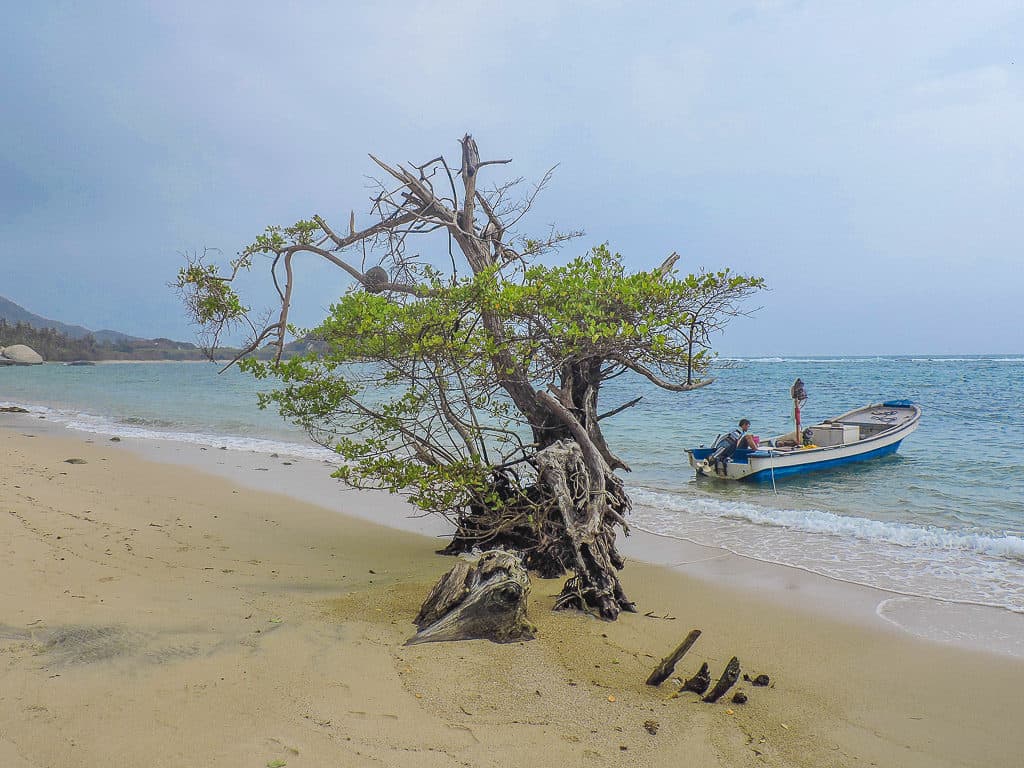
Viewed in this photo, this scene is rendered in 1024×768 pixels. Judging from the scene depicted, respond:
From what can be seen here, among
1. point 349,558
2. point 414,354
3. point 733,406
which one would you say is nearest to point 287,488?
point 349,558

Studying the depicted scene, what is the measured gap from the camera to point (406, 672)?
4449 mm

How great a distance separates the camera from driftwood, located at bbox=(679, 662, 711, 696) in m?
4.40

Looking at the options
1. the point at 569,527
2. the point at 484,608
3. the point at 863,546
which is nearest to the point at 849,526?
the point at 863,546

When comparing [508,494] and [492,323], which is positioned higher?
[492,323]

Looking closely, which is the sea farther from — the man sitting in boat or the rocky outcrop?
the rocky outcrop

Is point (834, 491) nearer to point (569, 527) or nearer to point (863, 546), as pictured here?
point (863, 546)

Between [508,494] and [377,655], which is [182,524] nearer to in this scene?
[508,494]

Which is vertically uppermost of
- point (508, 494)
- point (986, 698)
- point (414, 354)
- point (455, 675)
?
point (414, 354)

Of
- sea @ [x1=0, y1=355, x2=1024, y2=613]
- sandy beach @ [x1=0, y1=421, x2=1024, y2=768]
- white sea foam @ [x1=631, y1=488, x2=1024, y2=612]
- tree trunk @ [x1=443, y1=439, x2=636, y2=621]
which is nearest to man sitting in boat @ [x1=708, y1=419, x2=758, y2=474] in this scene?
sea @ [x1=0, y1=355, x2=1024, y2=613]

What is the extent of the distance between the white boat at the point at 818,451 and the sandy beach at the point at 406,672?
25.2 ft

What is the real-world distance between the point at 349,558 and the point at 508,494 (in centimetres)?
200

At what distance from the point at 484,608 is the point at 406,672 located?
0.85 metres

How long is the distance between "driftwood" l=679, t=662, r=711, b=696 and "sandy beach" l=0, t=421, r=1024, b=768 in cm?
8

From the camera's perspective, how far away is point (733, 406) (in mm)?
35344
